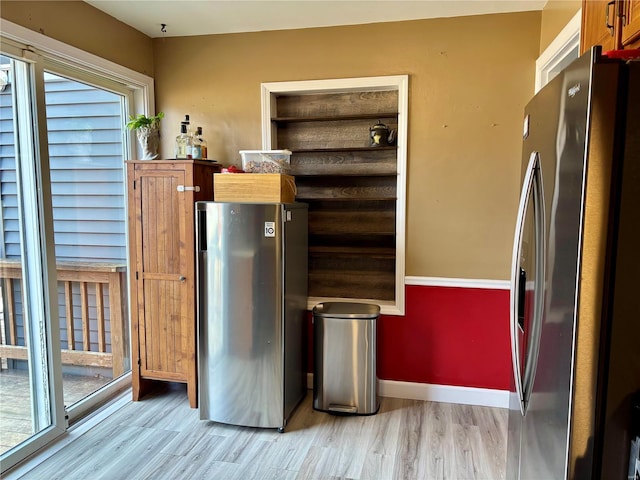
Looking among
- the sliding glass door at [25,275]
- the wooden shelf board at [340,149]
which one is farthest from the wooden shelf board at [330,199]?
the sliding glass door at [25,275]

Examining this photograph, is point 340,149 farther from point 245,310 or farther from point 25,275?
point 25,275

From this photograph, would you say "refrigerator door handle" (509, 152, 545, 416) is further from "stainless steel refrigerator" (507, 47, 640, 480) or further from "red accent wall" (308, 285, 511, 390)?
"red accent wall" (308, 285, 511, 390)

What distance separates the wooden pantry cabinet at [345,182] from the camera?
10.0 feet

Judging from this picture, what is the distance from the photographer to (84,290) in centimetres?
293

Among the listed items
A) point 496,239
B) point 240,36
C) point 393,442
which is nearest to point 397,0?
point 240,36

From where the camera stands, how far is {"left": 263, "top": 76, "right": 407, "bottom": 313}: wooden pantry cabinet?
3.06 m

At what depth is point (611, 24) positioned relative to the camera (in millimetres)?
1361

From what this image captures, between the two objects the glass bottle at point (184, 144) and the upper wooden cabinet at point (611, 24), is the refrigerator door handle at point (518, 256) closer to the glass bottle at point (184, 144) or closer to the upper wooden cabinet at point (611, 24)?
the upper wooden cabinet at point (611, 24)

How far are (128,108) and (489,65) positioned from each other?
253 cm

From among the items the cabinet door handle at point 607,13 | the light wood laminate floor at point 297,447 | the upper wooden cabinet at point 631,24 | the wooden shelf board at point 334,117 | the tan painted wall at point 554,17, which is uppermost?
the tan painted wall at point 554,17

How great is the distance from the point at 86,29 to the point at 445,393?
331 cm

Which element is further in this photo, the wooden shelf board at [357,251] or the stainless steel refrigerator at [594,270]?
the wooden shelf board at [357,251]

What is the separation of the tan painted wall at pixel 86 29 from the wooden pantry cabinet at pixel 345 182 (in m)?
0.97

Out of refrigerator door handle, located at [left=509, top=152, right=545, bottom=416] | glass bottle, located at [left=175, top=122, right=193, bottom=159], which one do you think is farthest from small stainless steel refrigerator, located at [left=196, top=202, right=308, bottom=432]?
refrigerator door handle, located at [left=509, top=152, right=545, bottom=416]
